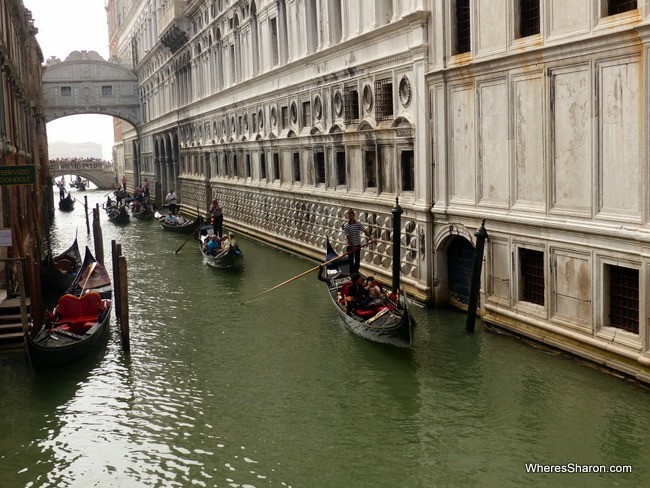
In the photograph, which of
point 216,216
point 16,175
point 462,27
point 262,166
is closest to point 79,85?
point 262,166

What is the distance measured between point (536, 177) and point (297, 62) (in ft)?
34.2

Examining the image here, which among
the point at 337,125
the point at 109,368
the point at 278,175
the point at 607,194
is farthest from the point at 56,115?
the point at 607,194

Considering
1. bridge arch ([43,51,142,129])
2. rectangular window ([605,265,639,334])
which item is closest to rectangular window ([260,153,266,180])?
rectangular window ([605,265,639,334])

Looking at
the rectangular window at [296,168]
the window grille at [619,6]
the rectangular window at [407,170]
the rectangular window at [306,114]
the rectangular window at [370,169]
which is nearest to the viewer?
the window grille at [619,6]

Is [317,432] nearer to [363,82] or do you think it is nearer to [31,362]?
[31,362]

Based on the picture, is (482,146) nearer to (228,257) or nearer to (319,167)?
(319,167)

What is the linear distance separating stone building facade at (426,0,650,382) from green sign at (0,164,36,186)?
646 cm

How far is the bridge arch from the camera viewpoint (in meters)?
44.9

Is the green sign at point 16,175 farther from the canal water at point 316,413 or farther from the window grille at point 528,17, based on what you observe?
the window grille at point 528,17

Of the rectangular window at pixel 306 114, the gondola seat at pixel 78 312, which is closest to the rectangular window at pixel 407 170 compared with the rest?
the rectangular window at pixel 306 114

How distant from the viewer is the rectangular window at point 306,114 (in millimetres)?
20184

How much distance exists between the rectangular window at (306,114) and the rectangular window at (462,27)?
24.3ft

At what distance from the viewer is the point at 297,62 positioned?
20.3 meters

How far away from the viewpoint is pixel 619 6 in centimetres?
956
